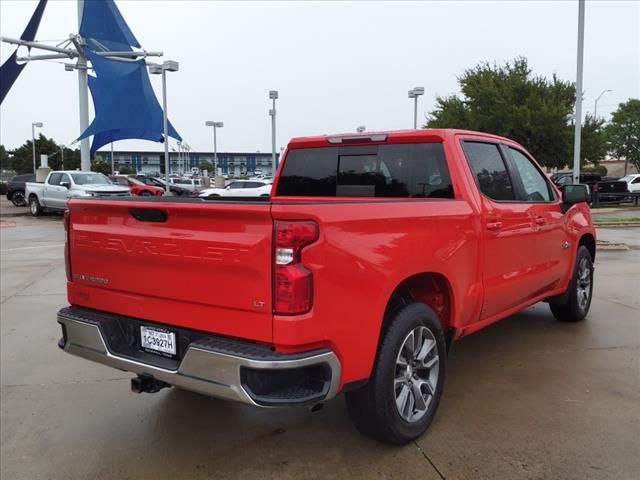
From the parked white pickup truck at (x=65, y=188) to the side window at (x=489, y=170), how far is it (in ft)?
58.5

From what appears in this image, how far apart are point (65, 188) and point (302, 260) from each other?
21.6 metres

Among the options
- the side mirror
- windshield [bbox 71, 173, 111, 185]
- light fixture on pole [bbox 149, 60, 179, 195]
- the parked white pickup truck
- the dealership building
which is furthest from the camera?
the dealership building

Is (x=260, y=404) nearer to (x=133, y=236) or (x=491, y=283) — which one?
(x=133, y=236)

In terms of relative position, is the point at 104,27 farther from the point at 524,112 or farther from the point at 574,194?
the point at 574,194

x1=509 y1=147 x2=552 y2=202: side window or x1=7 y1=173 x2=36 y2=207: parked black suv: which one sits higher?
x1=509 y1=147 x2=552 y2=202: side window

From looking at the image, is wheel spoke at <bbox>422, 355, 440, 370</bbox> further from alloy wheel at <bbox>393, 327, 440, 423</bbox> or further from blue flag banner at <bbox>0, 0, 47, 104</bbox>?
blue flag banner at <bbox>0, 0, 47, 104</bbox>

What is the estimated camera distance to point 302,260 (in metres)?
2.70

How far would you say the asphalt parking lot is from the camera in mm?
3234

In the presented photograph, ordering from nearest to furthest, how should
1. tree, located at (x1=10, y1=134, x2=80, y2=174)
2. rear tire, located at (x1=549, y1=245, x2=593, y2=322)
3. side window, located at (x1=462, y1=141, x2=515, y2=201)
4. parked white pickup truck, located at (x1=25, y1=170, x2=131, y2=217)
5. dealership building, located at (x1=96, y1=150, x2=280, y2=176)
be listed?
side window, located at (x1=462, y1=141, x2=515, y2=201) → rear tire, located at (x1=549, y1=245, x2=593, y2=322) → parked white pickup truck, located at (x1=25, y1=170, x2=131, y2=217) → tree, located at (x1=10, y1=134, x2=80, y2=174) → dealership building, located at (x1=96, y1=150, x2=280, y2=176)

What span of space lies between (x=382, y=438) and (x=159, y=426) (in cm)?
152

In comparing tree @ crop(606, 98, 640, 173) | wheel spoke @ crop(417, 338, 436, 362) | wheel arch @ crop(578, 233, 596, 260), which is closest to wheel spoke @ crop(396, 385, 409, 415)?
wheel spoke @ crop(417, 338, 436, 362)

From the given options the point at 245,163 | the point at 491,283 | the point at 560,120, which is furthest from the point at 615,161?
the point at 245,163

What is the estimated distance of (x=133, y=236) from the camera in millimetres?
3205

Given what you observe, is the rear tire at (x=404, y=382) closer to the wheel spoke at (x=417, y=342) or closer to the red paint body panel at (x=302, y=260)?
the wheel spoke at (x=417, y=342)
